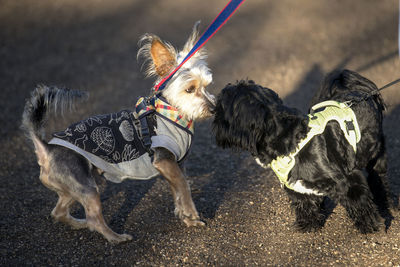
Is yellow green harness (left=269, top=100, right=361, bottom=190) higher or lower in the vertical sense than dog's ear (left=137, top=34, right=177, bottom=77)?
lower

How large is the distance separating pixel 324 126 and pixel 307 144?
25 centimetres

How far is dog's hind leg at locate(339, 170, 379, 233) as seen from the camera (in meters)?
4.06

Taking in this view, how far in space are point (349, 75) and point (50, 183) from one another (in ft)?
11.8

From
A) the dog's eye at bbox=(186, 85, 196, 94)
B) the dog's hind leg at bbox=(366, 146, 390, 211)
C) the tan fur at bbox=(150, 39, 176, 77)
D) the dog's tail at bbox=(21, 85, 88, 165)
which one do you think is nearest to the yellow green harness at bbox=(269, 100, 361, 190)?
the dog's hind leg at bbox=(366, 146, 390, 211)

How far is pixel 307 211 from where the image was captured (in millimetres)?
4312

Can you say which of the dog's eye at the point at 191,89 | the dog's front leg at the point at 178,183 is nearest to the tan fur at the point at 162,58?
the dog's eye at the point at 191,89

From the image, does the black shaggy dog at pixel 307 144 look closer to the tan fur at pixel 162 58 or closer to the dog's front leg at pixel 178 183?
the dog's front leg at pixel 178 183

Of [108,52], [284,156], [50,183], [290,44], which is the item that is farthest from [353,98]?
[108,52]

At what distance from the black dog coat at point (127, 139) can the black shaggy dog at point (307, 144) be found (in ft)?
2.28

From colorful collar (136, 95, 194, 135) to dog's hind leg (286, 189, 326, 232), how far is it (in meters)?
1.40

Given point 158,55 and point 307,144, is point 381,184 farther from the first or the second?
point 158,55

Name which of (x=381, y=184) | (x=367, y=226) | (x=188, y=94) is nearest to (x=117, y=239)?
(x=188, y=94)

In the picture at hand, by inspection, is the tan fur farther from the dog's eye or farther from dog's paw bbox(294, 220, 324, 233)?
dog's paw bbox(294, 220, 324, 233)

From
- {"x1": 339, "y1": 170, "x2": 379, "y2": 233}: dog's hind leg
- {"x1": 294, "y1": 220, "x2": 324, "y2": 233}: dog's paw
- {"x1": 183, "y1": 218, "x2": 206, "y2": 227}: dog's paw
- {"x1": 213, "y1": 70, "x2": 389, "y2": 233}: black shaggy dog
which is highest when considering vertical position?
{"x1": 213, "y1": 70, "x2": 389, "y2": 233}: black shaggy dog
